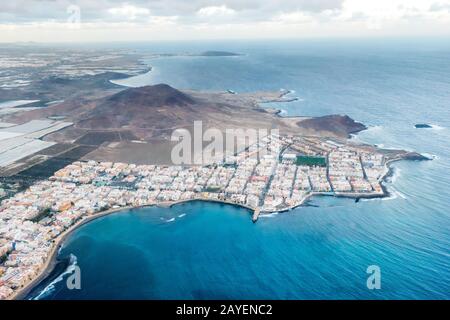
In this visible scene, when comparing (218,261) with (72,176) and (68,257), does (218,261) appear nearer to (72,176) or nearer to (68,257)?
(68,257)

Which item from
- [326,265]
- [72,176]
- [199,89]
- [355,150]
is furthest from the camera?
[199,89]

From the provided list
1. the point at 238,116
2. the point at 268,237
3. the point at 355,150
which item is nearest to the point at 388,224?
the point at 268,237

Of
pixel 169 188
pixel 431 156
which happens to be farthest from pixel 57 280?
pixel 431 156

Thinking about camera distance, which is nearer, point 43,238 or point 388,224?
point 43,238

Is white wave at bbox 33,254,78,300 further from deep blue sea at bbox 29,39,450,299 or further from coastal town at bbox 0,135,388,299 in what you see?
coastal town at bbox 0,135,388,299

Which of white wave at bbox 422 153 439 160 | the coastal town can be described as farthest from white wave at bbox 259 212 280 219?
white wave at bbox 422 153 439 160

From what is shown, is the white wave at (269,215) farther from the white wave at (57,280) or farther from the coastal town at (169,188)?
the white wave at (57,280)

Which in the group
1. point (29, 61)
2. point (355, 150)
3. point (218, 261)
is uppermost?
point (29, 61)
